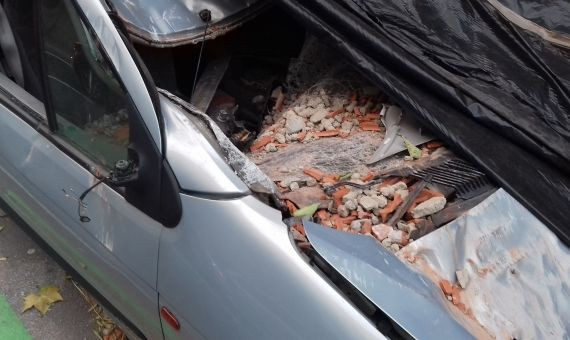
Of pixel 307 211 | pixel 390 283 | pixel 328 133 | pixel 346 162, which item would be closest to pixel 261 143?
pixel 328 133

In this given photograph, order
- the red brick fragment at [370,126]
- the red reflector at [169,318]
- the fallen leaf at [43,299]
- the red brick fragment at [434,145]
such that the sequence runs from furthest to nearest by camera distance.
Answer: the fallen leaf at [43,299], the red brick fragment at [370,126], the red brick fragment at [434,145], the red reflector at [169,318]

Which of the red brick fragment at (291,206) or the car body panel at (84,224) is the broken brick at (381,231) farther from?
the car body panel at (84,224)

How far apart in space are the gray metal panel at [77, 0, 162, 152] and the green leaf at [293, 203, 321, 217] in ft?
1.54

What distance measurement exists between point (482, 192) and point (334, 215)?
1.70ft

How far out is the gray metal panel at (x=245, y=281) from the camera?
60.1 inches

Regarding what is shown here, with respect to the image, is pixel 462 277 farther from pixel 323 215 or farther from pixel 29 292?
pixel 29 292

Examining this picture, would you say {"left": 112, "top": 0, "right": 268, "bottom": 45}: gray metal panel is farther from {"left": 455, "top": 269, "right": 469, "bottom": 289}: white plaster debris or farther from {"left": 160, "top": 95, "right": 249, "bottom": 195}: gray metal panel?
{"left": 455, "top": 269, "right": 469, "bottom": 289}: white plaster debris

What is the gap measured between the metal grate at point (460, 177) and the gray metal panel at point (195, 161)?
2.37 feet

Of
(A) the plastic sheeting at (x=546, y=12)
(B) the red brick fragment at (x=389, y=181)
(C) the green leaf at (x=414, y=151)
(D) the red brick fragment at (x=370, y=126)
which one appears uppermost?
(A) the plastic sheeting at (x=546, y=12)

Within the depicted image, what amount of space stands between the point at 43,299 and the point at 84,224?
1.01 metres

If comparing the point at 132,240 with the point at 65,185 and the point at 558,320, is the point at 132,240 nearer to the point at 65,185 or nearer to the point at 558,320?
the point at 65,185

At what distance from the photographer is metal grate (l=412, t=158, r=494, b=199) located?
198cm

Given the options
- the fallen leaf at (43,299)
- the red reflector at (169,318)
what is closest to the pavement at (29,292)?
the fallen leaf at (43,299)

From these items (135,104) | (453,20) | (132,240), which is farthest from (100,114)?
(453,20)
